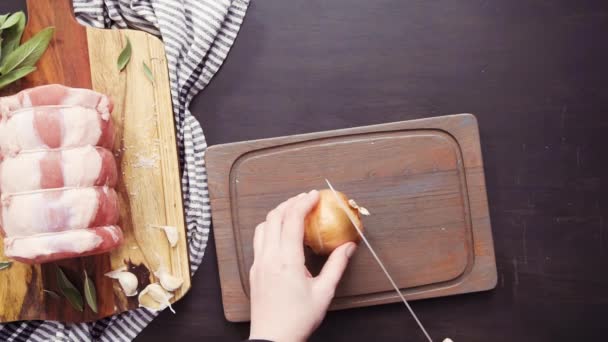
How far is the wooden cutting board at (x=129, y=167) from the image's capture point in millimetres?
1148

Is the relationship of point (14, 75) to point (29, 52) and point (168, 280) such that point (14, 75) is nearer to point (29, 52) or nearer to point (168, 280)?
point (29, 52)

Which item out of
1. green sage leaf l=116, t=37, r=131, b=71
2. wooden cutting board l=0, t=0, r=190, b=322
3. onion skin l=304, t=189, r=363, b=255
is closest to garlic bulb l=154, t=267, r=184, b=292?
wooden cutting board l=0, t=0, r=190, b=322

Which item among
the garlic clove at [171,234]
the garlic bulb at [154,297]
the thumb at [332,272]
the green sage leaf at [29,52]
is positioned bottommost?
the garlic bulb at [154,297]

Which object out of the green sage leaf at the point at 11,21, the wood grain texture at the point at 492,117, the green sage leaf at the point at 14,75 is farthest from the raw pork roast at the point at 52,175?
the wood grain texture at the point at 492,117

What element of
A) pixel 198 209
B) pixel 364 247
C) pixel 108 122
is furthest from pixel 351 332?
pixel 108 122

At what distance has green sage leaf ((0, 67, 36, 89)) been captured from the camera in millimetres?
1104

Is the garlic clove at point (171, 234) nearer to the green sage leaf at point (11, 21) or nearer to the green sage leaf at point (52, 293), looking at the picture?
the green sage leaf at point (52, 293)

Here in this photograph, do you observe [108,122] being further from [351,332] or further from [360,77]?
[351,332]

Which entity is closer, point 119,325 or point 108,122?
point 108,122

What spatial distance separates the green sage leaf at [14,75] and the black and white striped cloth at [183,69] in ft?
0.57

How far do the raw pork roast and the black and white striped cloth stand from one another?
7.9 inches

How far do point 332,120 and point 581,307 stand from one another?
73 cm

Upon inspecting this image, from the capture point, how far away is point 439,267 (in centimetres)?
117

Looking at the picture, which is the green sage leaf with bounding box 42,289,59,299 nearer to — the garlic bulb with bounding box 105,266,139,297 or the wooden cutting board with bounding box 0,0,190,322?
the wooden cutting board with bounding box 0,0,190,322
